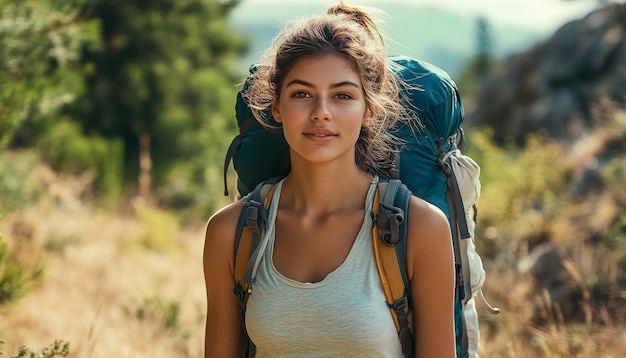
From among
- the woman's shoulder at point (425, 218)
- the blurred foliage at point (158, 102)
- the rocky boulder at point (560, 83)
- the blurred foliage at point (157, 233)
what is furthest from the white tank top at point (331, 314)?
the rocky boulder at point (560, 83)

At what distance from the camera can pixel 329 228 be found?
2562 millimetres

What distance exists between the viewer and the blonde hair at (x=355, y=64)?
2.56 metres

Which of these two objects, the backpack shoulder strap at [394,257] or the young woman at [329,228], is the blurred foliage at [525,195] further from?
the backpack shoulder strap at [394,257]

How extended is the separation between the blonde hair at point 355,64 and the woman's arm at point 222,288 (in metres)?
0.39

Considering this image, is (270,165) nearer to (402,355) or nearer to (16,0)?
(402,355)

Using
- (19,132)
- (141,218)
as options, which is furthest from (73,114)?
(141,218)

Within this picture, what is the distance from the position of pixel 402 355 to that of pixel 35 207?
674 cm

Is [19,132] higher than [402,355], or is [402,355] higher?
[19,132]

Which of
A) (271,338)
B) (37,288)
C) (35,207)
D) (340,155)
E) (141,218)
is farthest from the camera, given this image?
(141,218)

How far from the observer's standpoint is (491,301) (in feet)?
21.0

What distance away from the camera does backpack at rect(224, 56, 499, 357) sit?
2486mm

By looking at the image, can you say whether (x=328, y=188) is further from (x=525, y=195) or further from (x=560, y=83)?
(x=560, y=83)

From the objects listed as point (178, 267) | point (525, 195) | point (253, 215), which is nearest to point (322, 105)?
point (253, 215)

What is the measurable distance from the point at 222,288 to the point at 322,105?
0.63 m
